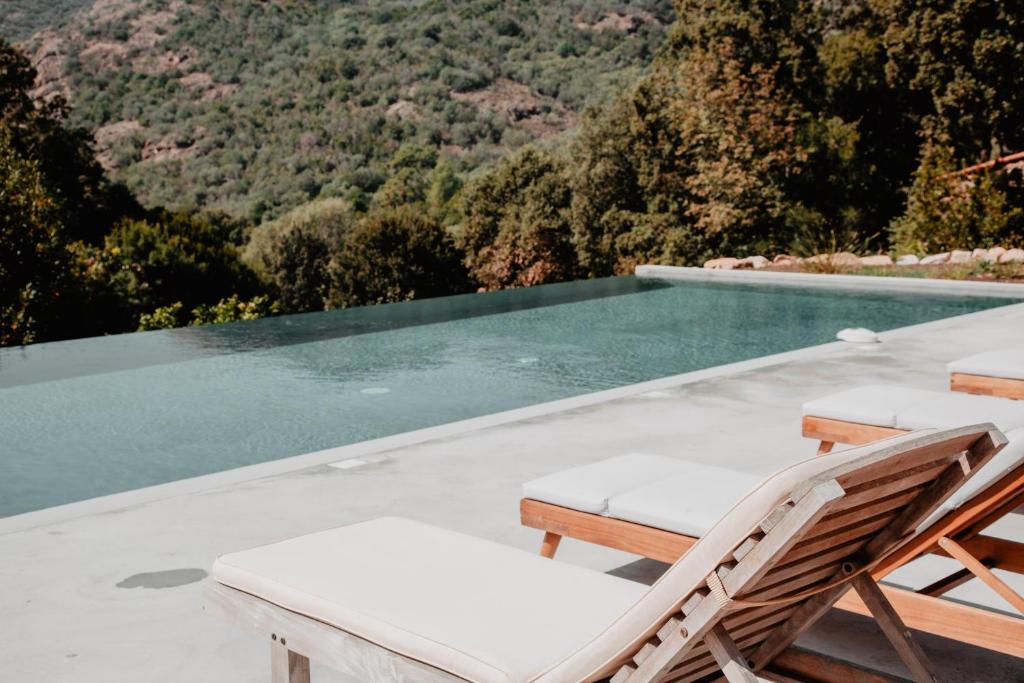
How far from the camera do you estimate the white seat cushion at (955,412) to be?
343 cm

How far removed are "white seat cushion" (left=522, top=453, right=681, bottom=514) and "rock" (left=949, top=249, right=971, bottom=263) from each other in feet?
43.9

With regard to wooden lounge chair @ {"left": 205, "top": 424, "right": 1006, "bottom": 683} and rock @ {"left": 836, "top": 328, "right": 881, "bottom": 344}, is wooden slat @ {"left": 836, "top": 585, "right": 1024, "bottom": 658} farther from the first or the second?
rock @ {"left": 836, "top": 328, "right": 881, "bottom": 344}

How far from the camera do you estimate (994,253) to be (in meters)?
15.1

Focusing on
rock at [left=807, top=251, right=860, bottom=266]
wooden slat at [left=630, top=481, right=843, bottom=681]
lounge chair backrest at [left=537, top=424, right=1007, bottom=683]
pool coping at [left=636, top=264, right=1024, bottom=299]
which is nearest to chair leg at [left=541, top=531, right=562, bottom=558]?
lounge chair backrest at [left=537, top=424, right=1007, bottom=683]

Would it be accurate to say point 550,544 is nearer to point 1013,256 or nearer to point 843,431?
point 843,431

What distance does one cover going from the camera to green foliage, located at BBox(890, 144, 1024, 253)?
1566 cm

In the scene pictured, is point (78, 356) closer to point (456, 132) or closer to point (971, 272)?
point (971, 272)

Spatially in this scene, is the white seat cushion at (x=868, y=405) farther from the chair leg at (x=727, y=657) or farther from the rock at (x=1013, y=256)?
the rock at (x=1013, y=256)

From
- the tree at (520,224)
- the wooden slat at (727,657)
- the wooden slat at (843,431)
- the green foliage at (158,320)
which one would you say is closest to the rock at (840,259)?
the tree at (520,224)

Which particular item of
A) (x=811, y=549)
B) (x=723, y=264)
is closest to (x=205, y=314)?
(x=723, y=264)

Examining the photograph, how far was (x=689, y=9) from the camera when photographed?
2252cm

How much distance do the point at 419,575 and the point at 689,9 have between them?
22.0 meters

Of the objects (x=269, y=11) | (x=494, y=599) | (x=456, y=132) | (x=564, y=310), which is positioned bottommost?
(x=564, y=310)

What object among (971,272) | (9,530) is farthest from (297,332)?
(971,272)
